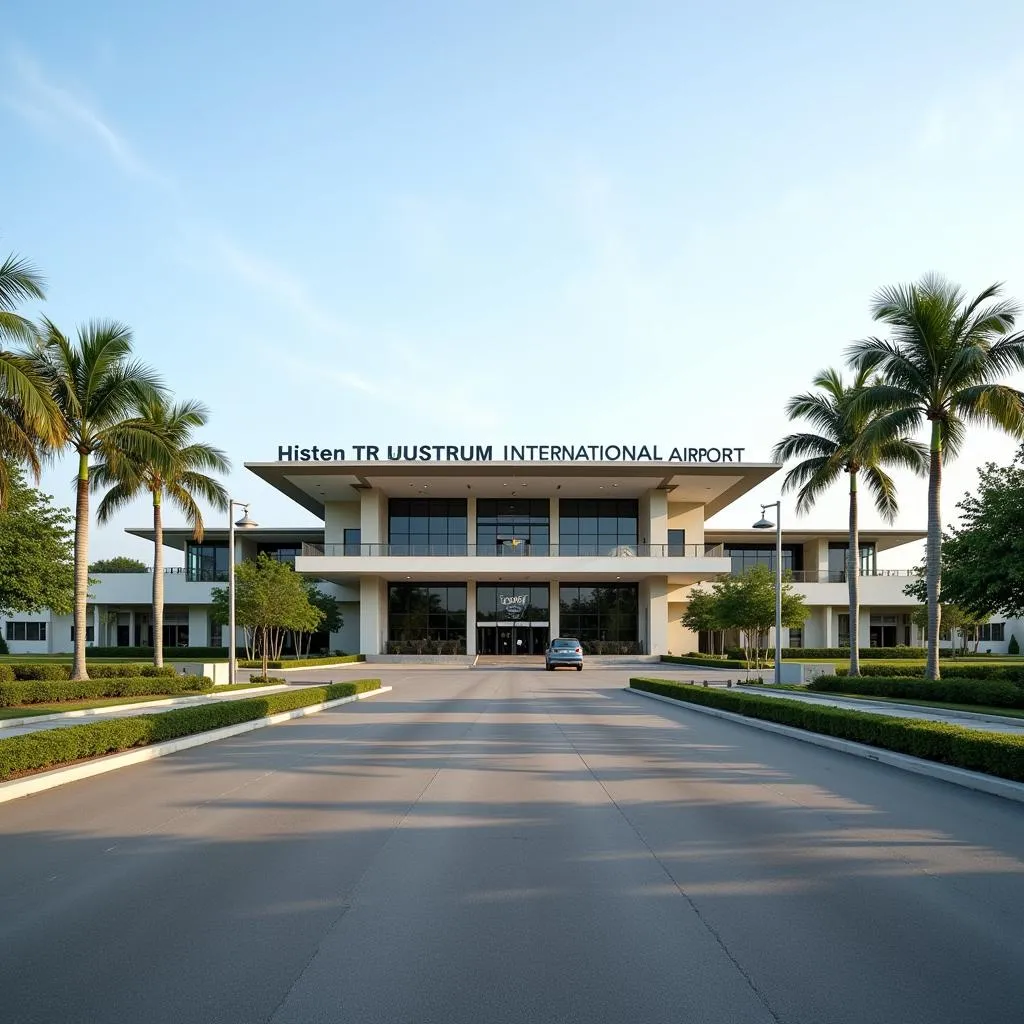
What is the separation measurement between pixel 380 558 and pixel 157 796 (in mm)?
50171

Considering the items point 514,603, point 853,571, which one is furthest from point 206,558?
point 853,571

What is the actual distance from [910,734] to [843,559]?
65.0 metres

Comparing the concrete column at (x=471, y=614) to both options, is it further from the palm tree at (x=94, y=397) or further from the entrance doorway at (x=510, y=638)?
the palm tree at (x=94, y=397)

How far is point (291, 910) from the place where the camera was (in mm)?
6391

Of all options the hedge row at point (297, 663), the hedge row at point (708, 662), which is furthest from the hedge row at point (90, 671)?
the hedge row at point (708, 662)

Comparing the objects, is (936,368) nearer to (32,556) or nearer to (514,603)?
(32,556)

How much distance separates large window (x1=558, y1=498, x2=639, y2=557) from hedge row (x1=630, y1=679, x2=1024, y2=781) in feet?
149

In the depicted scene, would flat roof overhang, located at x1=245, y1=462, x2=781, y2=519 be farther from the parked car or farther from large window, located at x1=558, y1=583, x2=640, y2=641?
the parked car

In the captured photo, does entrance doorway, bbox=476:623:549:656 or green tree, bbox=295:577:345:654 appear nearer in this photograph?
green tree, bbox=295:577:345:654

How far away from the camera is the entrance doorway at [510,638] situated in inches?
2667

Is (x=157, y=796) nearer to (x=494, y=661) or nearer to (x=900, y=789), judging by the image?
(x=900, y=789)

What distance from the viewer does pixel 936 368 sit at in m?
28.0

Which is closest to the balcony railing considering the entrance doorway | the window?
the entrance doorway

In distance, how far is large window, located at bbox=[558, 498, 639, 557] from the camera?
2685 inches
